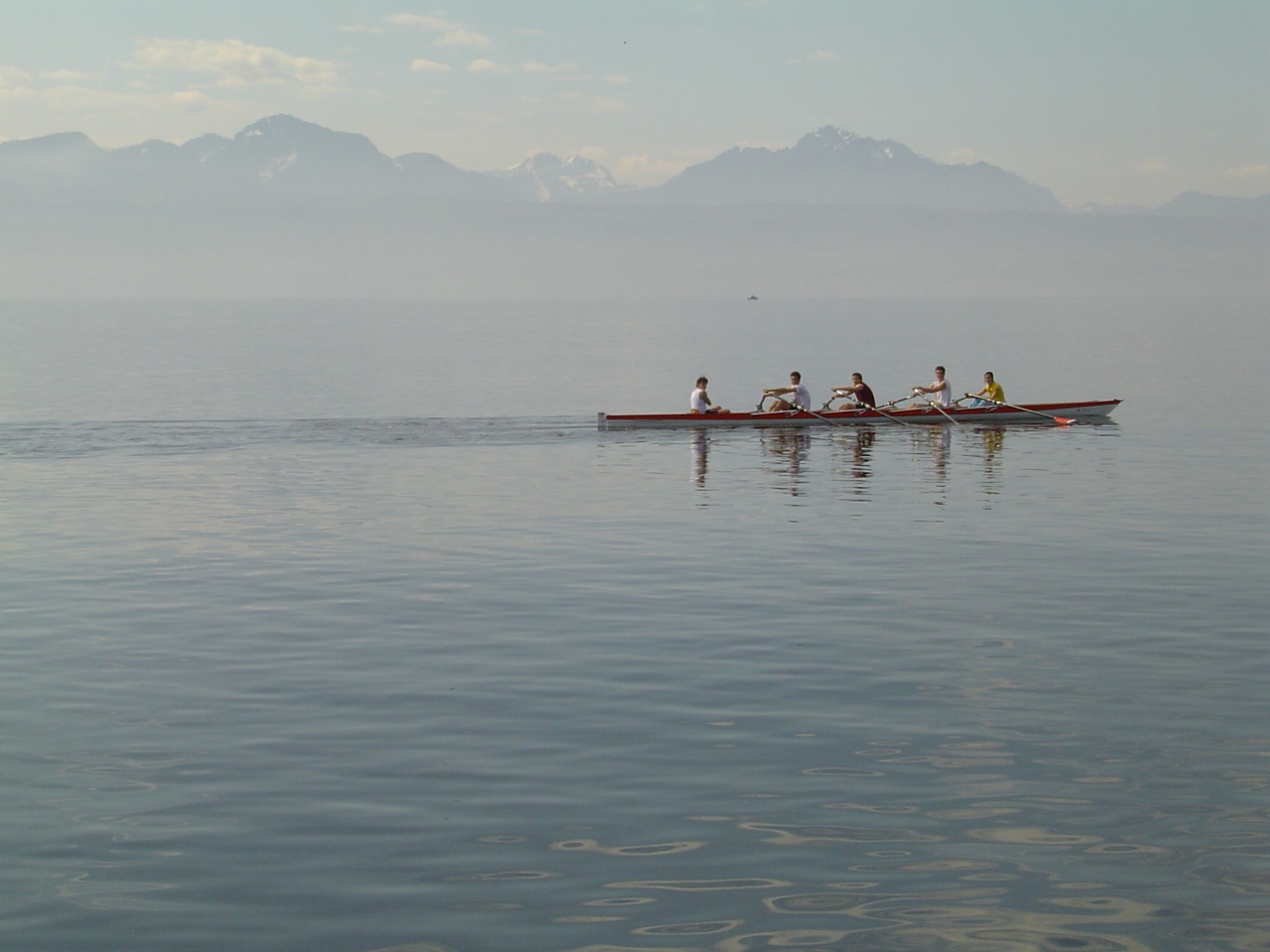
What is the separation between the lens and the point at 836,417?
50.7 meters

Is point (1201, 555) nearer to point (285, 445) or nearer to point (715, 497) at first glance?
point (715, 497)

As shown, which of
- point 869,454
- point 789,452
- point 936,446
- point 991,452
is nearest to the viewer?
point 869,454

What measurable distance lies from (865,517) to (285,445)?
23.6 meters

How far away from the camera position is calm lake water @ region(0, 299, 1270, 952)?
35.9 ft

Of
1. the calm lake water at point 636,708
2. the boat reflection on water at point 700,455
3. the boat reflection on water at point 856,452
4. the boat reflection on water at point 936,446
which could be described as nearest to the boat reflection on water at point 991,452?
the calm lake water at point 636,708

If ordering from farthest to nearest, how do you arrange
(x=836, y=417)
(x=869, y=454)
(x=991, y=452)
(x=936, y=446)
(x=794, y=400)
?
(x=836, y=417) → (x=794, y=400) → (x=936, y=446) → (x=991, y=452) → (x=869, y=454)

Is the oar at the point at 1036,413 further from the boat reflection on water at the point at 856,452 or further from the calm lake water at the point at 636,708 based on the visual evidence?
the calm lake water at the point at 636,708

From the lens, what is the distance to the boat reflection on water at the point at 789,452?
37188 millimetres

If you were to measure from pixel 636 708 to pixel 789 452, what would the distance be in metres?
28.4

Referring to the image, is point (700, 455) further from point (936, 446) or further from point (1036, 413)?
point (1036, 413)

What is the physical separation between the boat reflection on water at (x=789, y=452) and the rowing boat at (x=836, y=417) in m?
0.93

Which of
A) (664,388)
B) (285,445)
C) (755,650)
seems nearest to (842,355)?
(664,388)

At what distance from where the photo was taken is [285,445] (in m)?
47.2

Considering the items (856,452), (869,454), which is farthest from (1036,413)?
(869,454)
